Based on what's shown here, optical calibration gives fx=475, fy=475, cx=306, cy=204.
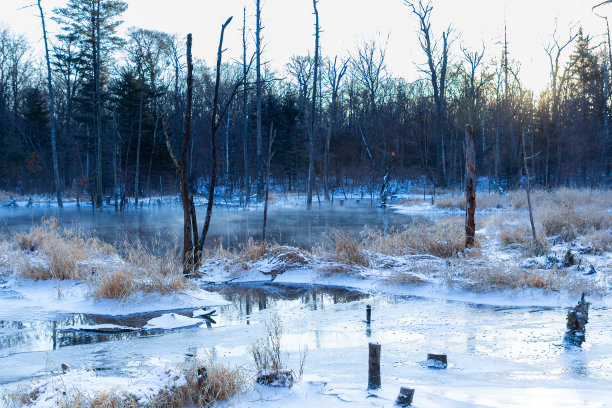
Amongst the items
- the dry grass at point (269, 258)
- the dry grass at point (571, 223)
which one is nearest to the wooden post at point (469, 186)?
the dry grass at point (571, 223)

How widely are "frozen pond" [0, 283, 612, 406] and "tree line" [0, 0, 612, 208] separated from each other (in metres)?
20.7

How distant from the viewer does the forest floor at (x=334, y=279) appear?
3867 millimetres

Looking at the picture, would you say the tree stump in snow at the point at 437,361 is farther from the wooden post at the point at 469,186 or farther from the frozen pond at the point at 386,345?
the wooden post at the point at 469,186

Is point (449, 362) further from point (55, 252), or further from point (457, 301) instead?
point (55, 252)

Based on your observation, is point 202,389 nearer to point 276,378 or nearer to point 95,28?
point 276,378

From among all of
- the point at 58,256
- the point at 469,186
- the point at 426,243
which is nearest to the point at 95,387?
the point at 58,256

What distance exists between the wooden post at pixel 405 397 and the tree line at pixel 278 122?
24.2 m

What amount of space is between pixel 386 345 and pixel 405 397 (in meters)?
2.04

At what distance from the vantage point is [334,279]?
9945 mm

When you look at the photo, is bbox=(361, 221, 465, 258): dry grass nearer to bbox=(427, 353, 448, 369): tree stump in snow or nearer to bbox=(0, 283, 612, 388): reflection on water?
bbox=(0, 283, 612, 388): reflection on water

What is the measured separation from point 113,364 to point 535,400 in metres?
4.20

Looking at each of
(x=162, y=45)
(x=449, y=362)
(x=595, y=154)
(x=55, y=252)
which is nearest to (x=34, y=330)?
(x=55, y=252)

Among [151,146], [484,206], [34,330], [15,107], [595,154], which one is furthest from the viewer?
[15,107]

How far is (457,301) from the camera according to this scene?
7.96 metres
